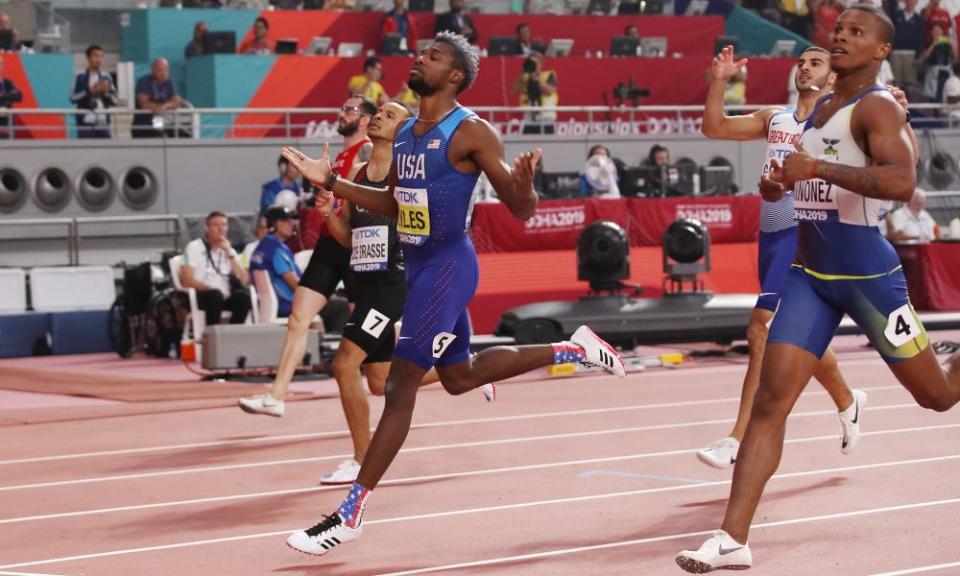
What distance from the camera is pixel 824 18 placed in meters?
30.4

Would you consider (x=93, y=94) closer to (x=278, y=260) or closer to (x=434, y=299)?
(x=278, y=260)

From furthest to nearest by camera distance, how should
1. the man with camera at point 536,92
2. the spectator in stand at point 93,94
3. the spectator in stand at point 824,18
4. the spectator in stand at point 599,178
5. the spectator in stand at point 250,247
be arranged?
the spectator in stand at point 824,18 → the man with camera at point 536,92 → the spectator in stand at point 93,94 → the spectator in stand at point 599,178 → the spectator in stand at point 250,247

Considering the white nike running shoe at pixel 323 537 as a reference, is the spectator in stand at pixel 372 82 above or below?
above

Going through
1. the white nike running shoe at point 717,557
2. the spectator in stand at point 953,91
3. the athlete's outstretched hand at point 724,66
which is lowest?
the white nike running shoe at point 717,557

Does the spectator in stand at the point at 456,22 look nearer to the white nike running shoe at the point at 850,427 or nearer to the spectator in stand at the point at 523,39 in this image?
the spectator in stand at the point at 523,39

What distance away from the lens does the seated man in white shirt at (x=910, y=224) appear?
21328 mm

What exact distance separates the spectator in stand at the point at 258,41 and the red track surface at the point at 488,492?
13.0m

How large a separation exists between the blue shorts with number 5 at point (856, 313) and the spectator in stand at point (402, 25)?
20.3 metres

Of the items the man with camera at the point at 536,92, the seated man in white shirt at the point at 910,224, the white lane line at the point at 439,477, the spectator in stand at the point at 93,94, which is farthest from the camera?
the man with camera at the point at 536,92

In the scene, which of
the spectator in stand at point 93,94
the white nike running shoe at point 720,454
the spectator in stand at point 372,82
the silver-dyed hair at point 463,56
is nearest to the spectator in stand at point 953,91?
the spectator in stand at point 372,82

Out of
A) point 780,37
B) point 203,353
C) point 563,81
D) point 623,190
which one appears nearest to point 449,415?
point 203,353

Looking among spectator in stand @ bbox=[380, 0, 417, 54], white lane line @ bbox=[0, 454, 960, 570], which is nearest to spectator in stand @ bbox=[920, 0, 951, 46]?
spectator in stand @ bbox=[380, 0, 417, 54]

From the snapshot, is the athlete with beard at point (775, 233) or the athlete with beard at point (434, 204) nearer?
the athlete with beard at point (434, 204)

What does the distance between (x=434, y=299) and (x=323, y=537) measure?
47.3 inches
